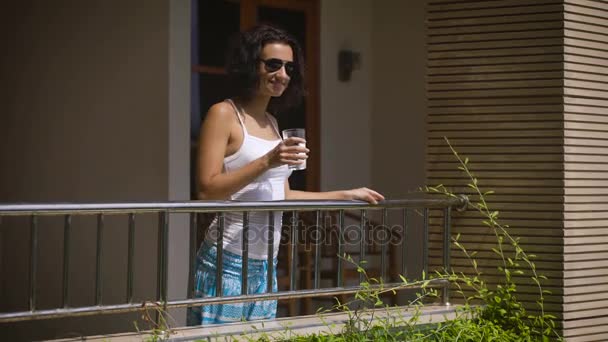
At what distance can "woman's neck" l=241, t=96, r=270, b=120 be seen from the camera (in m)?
3.90

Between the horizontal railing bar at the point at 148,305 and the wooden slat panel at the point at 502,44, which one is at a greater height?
the wooden slat panel at the point at 502,44

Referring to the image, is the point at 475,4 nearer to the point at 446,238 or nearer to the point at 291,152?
the point at 446,238

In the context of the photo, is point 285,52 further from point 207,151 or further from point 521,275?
point 521,275

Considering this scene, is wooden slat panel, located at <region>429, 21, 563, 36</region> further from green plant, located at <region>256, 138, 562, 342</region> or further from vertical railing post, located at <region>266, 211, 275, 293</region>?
vertical railing post, located at <region>266, 211, 275, 293</region>

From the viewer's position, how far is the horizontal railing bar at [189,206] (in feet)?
10.7

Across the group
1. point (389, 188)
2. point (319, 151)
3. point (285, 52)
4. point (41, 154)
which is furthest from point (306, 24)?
point (285, 52)

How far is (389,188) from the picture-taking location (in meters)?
8.71

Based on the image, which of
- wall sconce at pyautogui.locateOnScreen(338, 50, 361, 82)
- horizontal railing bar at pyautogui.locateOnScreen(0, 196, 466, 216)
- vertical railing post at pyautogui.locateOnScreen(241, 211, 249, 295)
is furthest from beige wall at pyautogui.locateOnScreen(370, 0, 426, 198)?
vertical railing post at pyautogui.locateOnScreen(241, 211, 249, 295)

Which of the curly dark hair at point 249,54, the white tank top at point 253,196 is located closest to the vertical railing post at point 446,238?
the white tank top at point 253,196

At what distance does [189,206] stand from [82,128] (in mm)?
4130

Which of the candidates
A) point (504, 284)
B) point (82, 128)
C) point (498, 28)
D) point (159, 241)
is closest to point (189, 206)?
point (159, 241)

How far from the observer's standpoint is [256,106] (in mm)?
3922

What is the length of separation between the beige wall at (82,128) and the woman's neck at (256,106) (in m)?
3.18

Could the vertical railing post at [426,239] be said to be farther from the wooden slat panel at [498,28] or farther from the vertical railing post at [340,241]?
the wooden slat panel at [498,28]
